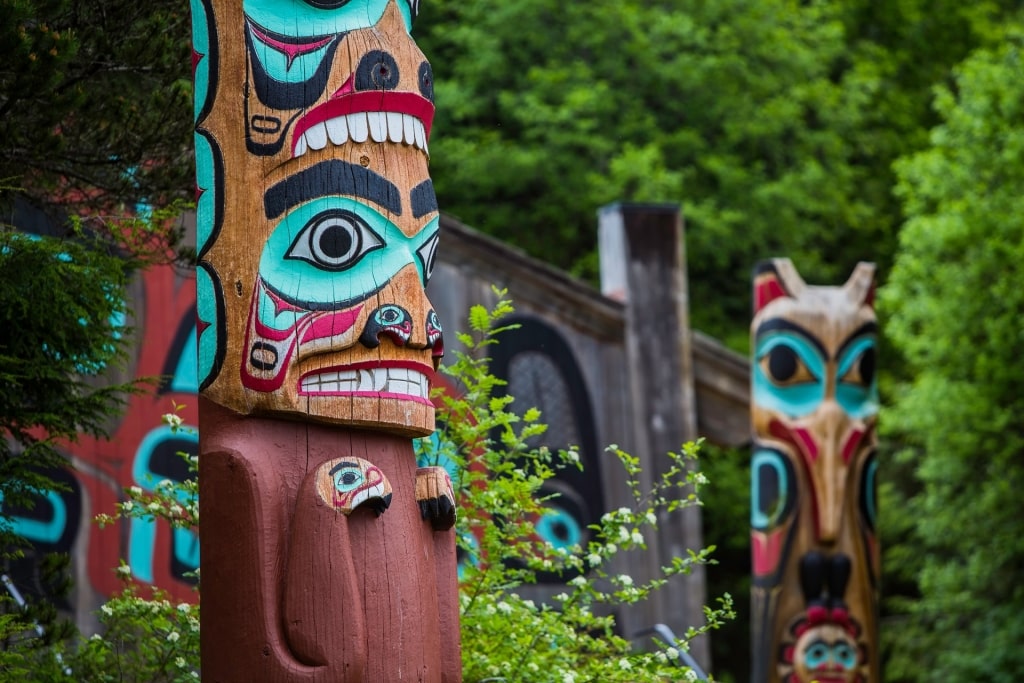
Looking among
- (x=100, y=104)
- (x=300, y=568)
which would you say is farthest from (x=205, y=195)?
(x=100, y=104)

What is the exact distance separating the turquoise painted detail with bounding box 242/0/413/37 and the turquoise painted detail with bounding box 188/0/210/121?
173 mm

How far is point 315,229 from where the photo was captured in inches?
208

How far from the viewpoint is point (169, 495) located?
257 inches

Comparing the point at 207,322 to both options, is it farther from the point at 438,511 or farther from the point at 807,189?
the point at 807,189

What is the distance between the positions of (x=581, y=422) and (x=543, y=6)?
317 inches

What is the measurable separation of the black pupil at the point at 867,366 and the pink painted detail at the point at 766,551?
1332 millimetres

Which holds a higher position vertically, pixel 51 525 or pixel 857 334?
pixel 857 334

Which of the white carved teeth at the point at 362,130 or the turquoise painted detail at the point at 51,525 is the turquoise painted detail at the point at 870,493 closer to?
the turquoise painted detail at the point at 51,525

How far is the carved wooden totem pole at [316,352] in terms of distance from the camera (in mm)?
5055

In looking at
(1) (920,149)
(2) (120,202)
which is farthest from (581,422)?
(1) (920,149)

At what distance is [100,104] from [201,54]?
1.56 metres

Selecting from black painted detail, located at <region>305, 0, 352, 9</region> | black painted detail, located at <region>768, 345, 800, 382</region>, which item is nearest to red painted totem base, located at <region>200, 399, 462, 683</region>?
black painted detail, located at <region>305, 0, 352, 9</region>

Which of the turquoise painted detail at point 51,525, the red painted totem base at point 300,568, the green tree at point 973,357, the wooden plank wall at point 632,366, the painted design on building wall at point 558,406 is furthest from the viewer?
the green tree at point 973,357

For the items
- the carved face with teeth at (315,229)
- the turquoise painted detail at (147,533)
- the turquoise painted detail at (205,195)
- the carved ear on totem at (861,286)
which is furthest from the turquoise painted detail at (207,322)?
the carved ear on totem at (861,286)
